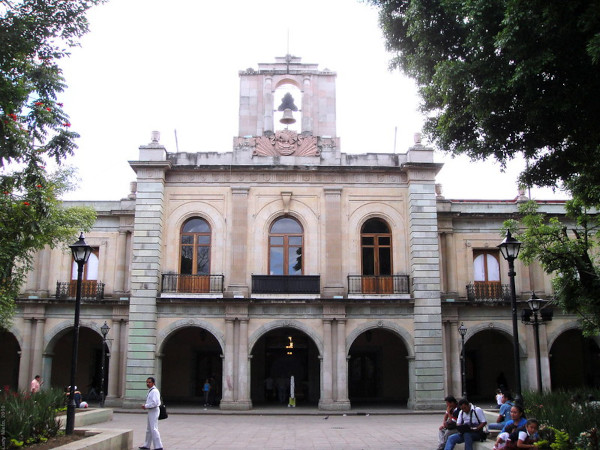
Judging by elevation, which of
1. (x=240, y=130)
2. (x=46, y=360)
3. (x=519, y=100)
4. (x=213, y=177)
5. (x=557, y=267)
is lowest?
(x=46, y=360)

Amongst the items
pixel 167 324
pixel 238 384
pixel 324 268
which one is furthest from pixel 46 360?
pixel 324 268

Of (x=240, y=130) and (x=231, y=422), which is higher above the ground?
(x=240, y=130)

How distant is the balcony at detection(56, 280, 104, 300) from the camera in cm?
2675

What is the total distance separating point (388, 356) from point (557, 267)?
1240 centimetres

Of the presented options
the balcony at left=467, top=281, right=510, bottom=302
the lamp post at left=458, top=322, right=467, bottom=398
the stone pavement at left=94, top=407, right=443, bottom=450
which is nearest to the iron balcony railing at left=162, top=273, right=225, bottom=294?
the stone pavement at left=94, top=407, right=443, bottom=450

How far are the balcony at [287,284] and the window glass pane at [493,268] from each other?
26.5ft

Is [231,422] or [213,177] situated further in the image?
[213,177]

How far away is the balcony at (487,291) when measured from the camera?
26.9 m

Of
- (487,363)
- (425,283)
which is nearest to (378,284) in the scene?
(425,283)

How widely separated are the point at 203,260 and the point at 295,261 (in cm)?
377

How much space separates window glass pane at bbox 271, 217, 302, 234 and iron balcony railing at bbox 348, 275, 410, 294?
296cm

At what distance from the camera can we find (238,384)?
24.1 m

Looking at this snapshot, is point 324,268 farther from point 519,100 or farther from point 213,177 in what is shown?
point 519,100

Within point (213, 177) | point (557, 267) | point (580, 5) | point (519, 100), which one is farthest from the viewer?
point (213, 177)
